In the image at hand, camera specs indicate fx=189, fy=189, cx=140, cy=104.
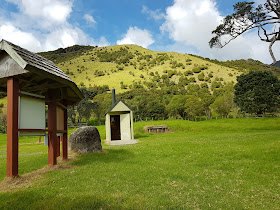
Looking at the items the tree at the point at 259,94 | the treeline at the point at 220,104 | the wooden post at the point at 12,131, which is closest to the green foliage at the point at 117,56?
the treeline at the point at 220,104

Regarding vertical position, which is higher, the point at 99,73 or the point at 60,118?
the point at 99,73

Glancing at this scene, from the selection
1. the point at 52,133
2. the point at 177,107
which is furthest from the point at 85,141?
the point at 177,107

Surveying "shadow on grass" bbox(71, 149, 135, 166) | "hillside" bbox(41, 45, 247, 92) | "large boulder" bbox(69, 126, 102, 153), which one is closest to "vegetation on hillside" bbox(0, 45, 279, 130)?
"hillside" bbox(41, 45, 247, 92)

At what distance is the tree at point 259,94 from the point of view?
48656mm

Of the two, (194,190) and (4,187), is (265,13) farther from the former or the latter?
(4,187)

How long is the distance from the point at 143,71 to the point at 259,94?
8086 cm

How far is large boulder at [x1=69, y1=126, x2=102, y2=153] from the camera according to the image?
13.9 metres

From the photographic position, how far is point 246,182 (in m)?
6.63

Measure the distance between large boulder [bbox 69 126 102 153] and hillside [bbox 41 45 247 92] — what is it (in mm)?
76573

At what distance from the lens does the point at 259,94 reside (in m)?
49.2

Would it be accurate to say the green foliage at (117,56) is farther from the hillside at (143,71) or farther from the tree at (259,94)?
the tree at (259,94)

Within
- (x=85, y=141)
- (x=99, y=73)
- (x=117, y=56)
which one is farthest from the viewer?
(x=117, y=56)

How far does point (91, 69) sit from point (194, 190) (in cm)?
12744

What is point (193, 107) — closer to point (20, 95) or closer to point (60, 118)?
point (60, 118)
